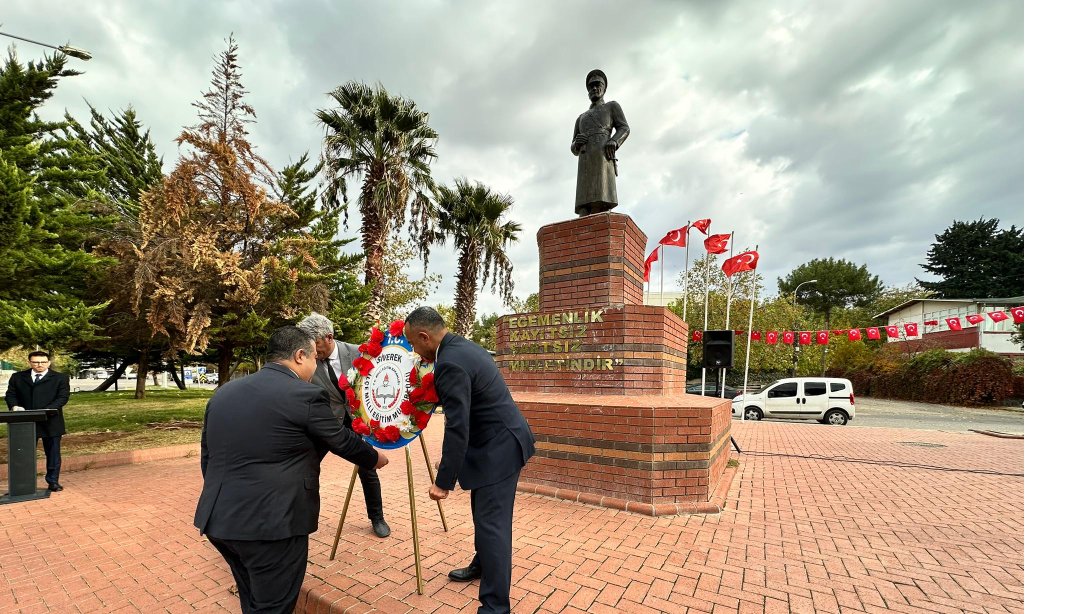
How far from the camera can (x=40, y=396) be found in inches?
221

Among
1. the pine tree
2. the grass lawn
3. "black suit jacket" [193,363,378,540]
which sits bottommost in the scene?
the grass lawn

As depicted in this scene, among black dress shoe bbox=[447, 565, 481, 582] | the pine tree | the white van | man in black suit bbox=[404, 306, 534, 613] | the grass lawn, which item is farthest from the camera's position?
the white van

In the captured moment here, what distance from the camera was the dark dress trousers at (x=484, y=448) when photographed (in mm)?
2408

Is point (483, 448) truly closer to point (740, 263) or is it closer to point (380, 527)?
point (380, 527)

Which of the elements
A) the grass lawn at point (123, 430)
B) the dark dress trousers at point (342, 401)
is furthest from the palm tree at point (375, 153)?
the dark dress trousers at point (342, 401)

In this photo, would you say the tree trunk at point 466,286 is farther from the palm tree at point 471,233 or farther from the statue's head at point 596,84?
the statue's head at point 596,84

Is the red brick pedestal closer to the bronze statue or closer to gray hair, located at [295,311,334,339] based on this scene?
the bronze statue

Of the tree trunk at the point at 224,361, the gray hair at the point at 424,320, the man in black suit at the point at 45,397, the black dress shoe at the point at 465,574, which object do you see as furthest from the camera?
the tree trunk at the point at 224,361

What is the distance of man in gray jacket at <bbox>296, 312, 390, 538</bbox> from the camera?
3.31 m

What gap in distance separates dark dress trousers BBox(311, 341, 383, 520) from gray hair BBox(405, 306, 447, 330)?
101 cm

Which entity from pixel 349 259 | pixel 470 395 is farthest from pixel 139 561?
pixel 349 259

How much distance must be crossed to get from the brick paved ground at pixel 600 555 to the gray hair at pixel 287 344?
1.54 metres

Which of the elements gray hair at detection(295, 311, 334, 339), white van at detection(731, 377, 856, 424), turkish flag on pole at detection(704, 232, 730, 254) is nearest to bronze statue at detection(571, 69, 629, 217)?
gray hair at detection(295, 311, 334, 339)

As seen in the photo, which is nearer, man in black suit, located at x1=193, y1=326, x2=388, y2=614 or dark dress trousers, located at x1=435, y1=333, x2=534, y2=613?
man in black suit, located at x1=193, y1=326, x2=388, y2=614
